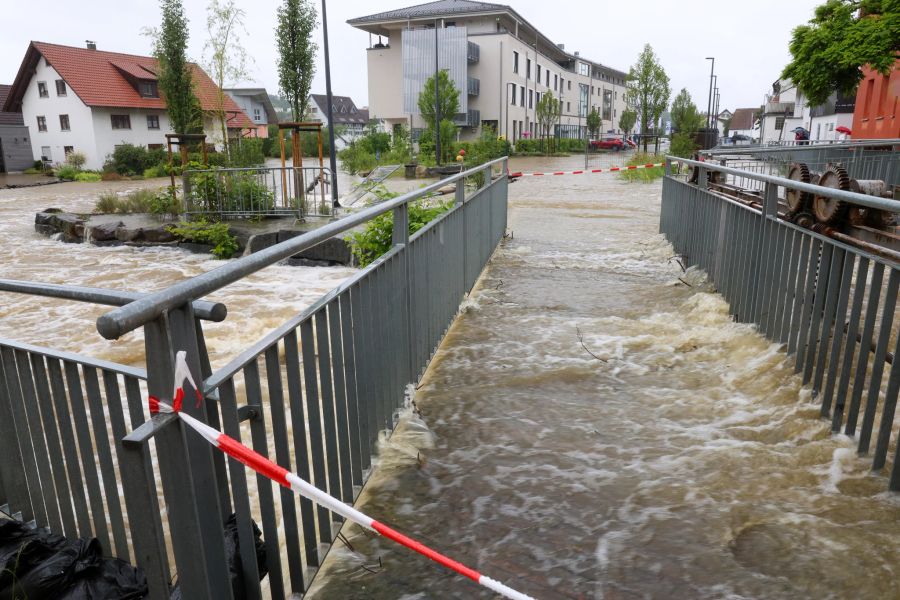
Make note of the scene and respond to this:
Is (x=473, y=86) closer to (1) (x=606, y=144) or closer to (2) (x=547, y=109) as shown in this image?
(2) (x=547, y=109)

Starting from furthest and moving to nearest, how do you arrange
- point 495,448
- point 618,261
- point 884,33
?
point 884,33 → point 618,261 → point 495,448

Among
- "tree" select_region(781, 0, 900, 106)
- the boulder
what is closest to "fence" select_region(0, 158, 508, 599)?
the boulder

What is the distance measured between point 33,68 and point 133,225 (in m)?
38.2

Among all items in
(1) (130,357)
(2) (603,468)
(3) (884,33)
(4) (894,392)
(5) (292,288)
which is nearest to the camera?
(4) (894,392)

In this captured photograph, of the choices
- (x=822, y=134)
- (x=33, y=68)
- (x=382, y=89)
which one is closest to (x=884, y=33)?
(x=822, y=134)

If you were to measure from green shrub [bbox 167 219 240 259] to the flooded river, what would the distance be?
27.3 feet

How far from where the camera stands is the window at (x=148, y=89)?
47.0 metres

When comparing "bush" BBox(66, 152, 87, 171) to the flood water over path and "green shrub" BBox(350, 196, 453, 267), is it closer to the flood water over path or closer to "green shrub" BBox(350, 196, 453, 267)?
"green shrub" BBox(350, 196, 453, 267)

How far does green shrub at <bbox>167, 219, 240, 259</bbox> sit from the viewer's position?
1416 cm

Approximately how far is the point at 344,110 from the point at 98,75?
50.7 meters

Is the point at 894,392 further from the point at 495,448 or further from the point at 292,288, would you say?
the point at 292,288

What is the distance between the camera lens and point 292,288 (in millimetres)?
11250

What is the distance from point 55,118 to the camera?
45.0 m

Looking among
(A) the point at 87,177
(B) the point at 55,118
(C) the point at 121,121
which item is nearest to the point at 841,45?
(A) the point at 87,177
